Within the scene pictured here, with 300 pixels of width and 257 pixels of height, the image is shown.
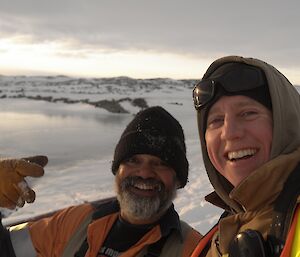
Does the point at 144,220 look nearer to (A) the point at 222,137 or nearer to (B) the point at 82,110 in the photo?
(A) the point at 222,137

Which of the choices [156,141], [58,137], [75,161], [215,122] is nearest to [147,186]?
[156,141]

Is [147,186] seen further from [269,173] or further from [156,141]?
[269,173]

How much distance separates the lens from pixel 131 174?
2980 millimetres

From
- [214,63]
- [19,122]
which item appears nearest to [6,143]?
A: [19,122]

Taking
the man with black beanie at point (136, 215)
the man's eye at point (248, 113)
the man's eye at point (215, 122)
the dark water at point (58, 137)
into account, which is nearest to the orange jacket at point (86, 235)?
the man with black beanie at point (136, 215)

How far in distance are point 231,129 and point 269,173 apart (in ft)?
1.01

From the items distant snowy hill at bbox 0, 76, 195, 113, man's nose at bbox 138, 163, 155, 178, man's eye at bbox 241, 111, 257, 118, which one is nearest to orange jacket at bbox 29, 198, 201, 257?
man's nose at bbox 138, 163, 155, 178

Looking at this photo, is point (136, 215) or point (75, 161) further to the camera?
point (75, 161)

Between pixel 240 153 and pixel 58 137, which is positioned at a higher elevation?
pixel 240 153

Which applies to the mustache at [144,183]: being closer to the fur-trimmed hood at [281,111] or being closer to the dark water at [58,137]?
the fur-trimmed hood at [281,111]

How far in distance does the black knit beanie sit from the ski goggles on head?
1.03m

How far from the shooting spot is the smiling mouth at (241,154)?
1.72 meters

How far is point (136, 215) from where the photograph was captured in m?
2.81

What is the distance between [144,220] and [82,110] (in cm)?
2044
